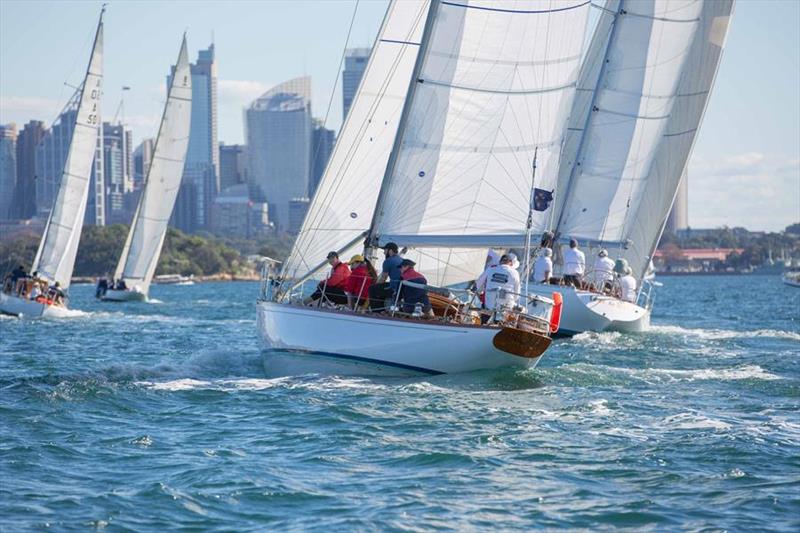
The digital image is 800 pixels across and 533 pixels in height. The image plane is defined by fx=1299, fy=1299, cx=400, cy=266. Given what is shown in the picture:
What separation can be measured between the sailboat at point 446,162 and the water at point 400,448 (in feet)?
2.62

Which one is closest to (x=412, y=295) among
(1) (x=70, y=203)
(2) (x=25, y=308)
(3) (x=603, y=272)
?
(3) (x=603, y=272)

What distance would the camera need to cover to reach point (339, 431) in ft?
43.3

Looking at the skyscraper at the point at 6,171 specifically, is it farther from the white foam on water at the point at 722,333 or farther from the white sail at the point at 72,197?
the white foam on water at the point at 722,333

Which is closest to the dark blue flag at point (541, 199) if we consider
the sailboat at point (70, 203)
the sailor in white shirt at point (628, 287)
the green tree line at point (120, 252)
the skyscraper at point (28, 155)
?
the sailor in white shirt at point (628, 287)

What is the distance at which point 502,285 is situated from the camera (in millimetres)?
17344

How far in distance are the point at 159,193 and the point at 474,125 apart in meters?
38.2

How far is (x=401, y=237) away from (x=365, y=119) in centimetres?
243

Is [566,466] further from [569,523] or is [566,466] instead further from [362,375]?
[362,375]

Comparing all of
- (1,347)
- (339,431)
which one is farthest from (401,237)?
(1,347)

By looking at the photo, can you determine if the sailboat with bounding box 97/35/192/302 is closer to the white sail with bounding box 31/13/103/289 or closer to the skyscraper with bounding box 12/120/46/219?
the white sail with bounding box 31/13/103/289

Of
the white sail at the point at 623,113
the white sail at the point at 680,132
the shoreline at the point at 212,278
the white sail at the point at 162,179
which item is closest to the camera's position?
the white sail at the point at 623,113

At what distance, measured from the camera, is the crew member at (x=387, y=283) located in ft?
56.4

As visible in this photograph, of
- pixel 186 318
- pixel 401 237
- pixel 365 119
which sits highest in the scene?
pixel 365 119

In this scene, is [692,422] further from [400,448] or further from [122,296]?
[122,296]
